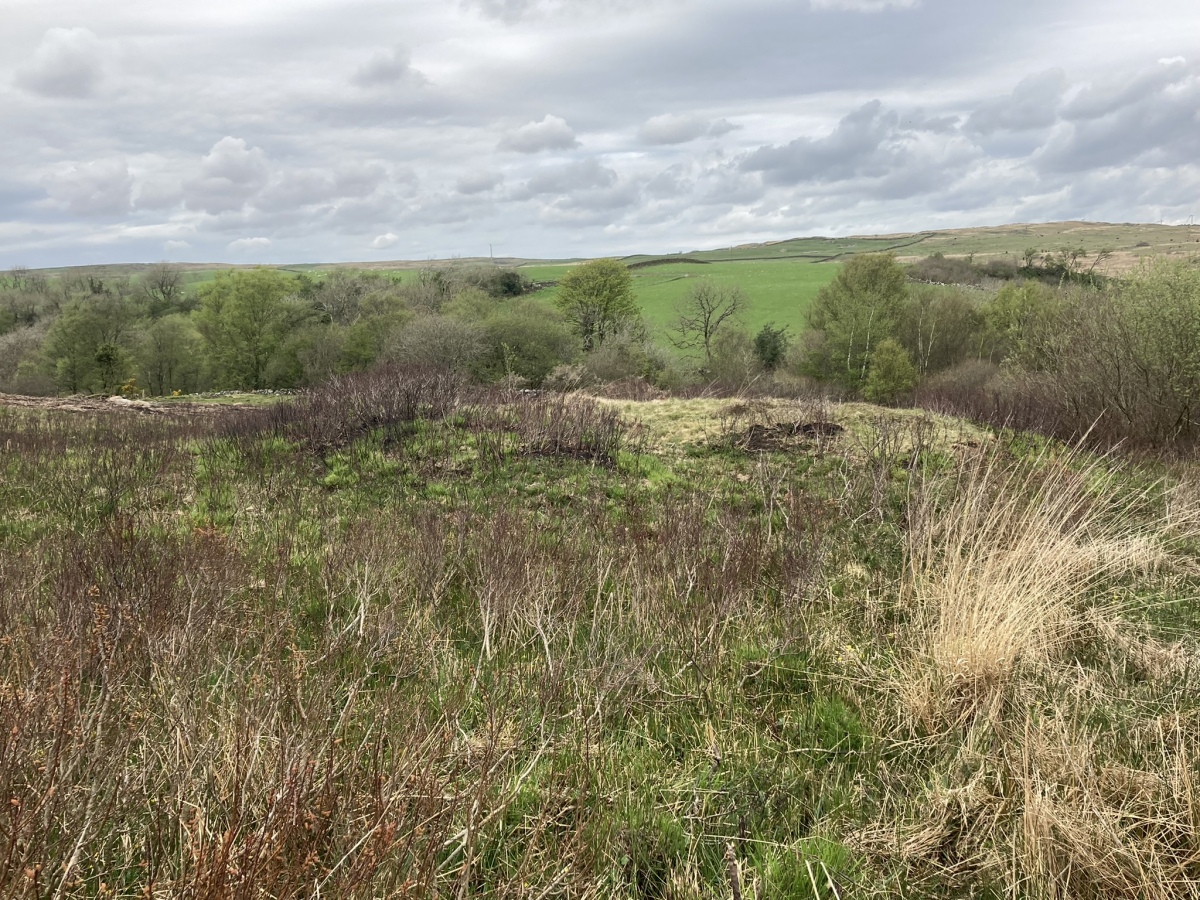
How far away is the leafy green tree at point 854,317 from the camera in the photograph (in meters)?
36.7

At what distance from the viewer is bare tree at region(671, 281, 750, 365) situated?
4769 cm

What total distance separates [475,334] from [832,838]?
32.6 metres

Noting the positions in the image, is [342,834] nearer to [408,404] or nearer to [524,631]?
[524,631]

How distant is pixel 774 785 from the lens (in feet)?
9.37

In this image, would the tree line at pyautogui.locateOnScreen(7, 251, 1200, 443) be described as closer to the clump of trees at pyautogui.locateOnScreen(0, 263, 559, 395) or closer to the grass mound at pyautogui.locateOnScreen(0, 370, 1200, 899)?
the clump of trees at pyautogui.locateOnScreen(0, 263, 559, 395)

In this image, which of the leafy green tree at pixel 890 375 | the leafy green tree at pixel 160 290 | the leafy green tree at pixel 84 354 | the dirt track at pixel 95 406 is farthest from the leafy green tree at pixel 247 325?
the leafy green tree at pixel 890 375

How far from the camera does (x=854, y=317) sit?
122ft

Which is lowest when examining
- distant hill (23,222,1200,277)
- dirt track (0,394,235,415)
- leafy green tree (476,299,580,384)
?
dirt track (0,394,235,415)

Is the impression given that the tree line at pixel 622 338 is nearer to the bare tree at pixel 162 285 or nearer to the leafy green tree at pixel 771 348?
Answer: the leafy green tree at pixel 771 348

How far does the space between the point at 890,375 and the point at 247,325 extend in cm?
4022

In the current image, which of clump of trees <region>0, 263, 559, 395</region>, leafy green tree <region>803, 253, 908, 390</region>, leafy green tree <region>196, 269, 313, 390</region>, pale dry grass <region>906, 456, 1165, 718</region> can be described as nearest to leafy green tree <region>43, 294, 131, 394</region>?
clump of trees <region>0, 263, 559, 395</region>

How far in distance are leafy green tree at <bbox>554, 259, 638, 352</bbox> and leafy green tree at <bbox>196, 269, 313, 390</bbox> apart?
18805 millimetres

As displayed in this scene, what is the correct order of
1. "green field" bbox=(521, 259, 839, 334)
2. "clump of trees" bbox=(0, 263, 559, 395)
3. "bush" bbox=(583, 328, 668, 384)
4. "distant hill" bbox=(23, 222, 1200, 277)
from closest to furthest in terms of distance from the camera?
"bush" bbox=(583, 328, 668, 384), "clump of trees" bbox=(0, 263, 559, 395), "green field" bbox=(521, 259, 839, 334), "distant hill" bbox=(23, 222, 1200, 277)

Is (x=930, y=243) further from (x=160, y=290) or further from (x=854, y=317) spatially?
(x=160, y=290)
